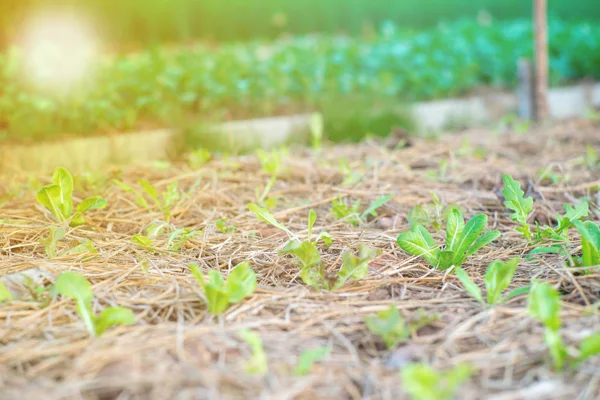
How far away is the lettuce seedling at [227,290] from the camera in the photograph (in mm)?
993

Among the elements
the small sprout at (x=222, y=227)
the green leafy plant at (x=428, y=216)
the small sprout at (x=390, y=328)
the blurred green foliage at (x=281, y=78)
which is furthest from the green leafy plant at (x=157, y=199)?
the blurred green foliage at (x=281, y=78)

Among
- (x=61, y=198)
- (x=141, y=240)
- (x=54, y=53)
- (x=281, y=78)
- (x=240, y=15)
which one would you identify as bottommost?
(x=141, y=240)

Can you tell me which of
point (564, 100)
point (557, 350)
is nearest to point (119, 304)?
point (557, 350)

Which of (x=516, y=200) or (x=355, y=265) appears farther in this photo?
(x=516, y=200)

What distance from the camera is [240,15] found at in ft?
17.3

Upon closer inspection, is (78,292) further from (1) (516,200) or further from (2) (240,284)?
(1) (516,200)

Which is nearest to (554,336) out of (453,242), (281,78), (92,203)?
(453,242)

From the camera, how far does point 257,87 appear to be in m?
3.66

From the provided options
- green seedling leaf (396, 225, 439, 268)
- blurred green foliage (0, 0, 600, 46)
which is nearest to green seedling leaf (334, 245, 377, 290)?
green seedling leaf (396, 225, 439, 268)

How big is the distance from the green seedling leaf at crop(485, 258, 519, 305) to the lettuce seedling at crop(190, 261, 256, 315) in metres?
0.43

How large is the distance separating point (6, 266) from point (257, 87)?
8.47 feet

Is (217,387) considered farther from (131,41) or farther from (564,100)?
(564,100)

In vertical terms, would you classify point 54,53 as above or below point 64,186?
above

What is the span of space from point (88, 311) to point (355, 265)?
A: 498 mm
